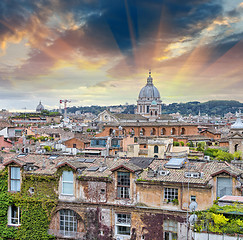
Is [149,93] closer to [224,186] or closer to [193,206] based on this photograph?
[224,186]

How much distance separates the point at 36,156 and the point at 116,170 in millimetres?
9074

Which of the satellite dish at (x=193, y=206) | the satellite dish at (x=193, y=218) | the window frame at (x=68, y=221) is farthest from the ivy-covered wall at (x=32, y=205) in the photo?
the satellite dish at (x=193, y=218)

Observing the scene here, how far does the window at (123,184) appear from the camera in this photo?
23.9 m

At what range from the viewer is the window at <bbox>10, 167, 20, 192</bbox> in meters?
26.3

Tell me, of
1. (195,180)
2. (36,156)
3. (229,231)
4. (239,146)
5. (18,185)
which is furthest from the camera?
(239,146)

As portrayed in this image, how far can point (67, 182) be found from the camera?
82.6 feet

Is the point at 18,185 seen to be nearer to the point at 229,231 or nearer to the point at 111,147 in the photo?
the point at 229,231

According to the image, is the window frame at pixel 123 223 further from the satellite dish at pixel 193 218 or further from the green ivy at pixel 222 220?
the green ivy at pixel 222 220

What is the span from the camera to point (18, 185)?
86.4 feet

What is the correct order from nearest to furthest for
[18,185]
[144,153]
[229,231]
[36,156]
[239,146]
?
[229,231]
[18,185]
[36,156]
[144,153]
[239,146]

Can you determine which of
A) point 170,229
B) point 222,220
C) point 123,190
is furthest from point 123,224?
point 222,220

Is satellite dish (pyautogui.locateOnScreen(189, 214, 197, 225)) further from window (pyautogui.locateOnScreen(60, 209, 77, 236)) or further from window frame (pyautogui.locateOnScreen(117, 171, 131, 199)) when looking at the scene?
window (pyautogui.locateOnScreen(60, 209, 77, 236))

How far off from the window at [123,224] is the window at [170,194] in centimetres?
298

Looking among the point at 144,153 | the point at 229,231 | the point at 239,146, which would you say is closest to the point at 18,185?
the point at 229,231
